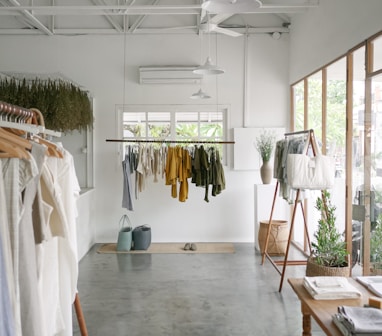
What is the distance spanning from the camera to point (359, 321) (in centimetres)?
191

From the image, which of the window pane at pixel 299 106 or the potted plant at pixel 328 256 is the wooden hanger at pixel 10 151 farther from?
the window pane at pixel 299 106

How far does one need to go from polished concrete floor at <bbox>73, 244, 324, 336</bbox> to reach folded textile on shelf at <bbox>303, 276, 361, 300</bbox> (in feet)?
3.02

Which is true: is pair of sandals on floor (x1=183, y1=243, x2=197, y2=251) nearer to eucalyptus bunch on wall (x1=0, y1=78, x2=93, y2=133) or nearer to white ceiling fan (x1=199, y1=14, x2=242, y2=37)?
eucalyptus bunch on wall (x1=0, y1=78, x2=93, y2=133)

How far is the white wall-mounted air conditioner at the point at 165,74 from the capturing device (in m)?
6.19

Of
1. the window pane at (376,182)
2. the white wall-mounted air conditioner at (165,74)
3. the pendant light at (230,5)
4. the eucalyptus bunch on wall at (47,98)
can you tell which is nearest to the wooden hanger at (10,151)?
the pendant light at (230,5)

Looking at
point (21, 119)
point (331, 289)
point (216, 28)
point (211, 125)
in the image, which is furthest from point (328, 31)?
point (21, 119)

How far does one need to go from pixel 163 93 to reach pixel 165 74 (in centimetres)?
33

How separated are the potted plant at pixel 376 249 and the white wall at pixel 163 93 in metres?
2.86

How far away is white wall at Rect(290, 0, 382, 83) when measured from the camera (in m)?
3.63

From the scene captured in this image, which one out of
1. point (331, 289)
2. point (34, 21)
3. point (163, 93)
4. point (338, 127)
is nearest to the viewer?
point (331, 289)

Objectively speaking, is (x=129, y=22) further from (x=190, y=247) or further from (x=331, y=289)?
(x=331, y=289)

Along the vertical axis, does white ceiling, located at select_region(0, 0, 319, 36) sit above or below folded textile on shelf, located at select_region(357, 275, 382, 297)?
above

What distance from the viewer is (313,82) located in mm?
5434

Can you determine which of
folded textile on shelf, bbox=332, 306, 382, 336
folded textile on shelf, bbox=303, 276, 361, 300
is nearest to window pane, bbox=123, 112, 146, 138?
folded textile on shelf, bbox=303, 276, 361, 300
